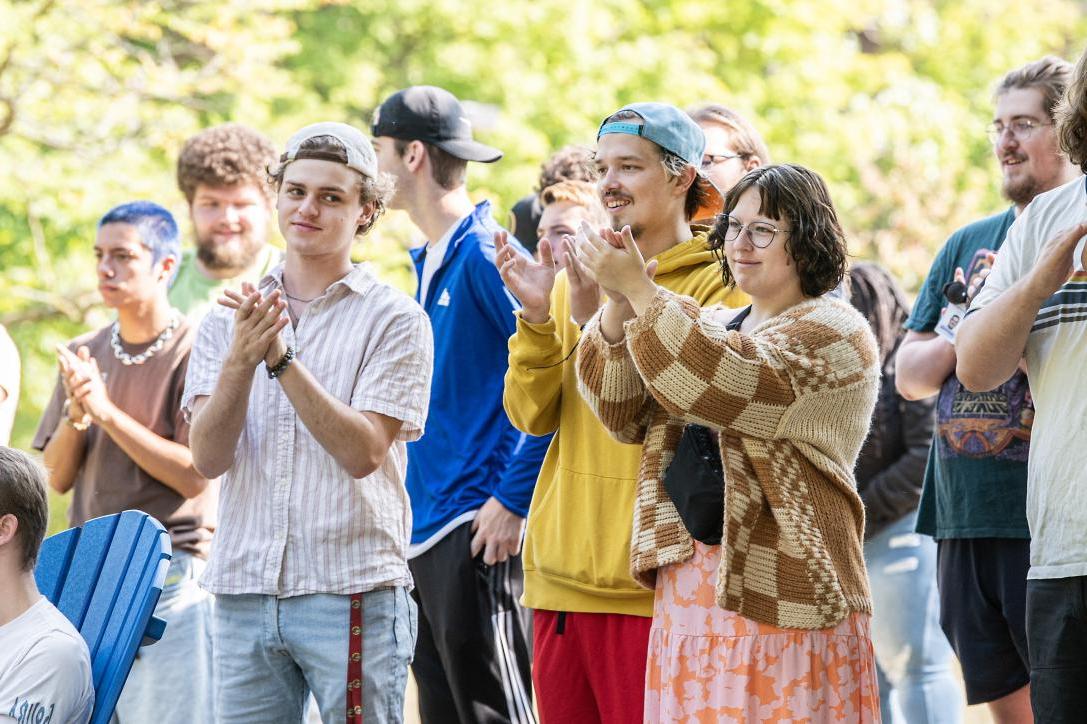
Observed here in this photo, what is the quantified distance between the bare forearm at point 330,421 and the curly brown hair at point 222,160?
211 centimetres

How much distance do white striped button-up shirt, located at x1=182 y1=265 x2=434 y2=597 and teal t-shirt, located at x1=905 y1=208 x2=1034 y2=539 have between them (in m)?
1.50

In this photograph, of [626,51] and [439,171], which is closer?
[439,171]

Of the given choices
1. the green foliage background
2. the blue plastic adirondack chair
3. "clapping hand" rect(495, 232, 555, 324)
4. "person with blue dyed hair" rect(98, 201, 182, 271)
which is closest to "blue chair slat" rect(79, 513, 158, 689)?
the blue plastic adirondack chair

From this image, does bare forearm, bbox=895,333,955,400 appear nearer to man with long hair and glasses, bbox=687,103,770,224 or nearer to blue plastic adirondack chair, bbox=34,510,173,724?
man with long hair and glasses, bbox=687,103,770,224

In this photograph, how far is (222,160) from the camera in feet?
16.9

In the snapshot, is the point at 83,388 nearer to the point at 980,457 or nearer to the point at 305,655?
the point at 305,655

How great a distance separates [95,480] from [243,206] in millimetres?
1238

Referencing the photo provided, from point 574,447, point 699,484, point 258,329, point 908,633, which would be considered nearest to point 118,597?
point 258,329

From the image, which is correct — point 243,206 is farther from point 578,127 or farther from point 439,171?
point 578,127

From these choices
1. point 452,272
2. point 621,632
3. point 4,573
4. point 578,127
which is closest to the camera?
point 4,573

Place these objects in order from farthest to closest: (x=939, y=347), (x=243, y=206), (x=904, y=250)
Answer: (x=904, y=250) < (x=243, y=206) < (x=939, y=347)

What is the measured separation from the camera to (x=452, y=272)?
14.1 ft

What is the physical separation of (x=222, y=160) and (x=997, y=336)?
3152 mm

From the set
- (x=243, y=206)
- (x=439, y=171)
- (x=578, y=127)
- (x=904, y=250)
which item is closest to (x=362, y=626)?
(x=439, y=171)
